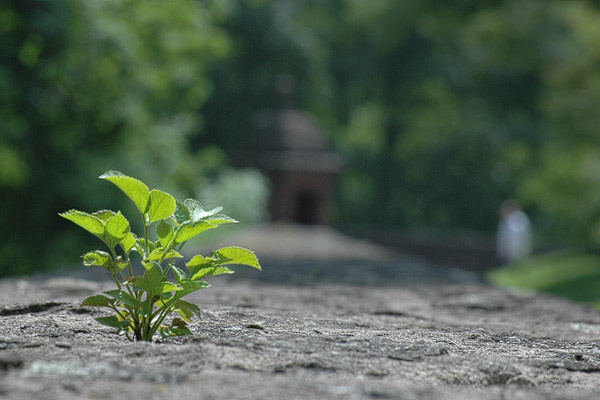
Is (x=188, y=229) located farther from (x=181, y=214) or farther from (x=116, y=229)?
(x=116, y=229)

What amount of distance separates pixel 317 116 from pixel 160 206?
99.8 feet

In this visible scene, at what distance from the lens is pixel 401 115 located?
108ft

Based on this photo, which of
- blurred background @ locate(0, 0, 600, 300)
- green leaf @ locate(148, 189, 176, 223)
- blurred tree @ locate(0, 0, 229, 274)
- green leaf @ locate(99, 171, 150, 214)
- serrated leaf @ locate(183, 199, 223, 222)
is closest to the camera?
green leaf @ locate(99, 171, 150, 214)

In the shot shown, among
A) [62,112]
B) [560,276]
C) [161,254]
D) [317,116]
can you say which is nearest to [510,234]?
[560,276]

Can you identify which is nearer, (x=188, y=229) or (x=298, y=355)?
(x=298, y=355)

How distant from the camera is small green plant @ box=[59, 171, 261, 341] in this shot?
3.09m

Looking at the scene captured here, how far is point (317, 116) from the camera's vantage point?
33.3 meters

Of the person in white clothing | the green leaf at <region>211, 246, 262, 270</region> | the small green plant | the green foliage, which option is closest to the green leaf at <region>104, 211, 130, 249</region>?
the small green plant

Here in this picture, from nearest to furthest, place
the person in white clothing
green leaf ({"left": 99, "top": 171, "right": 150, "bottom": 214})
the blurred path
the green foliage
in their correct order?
green leaf ({"left": 99, "top": 171, "right": 150, "bottom": 214}) < the blurred path < the green foliage < the person in white clothing

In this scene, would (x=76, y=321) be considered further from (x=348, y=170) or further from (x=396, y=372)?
Result: (x=348, y=170)

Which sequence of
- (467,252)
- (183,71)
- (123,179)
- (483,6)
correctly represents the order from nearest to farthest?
(123,179) → (183,71) → (483,6) → (467,252)

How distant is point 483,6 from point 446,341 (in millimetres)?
15230

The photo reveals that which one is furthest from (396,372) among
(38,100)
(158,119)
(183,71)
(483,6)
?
(483,6)

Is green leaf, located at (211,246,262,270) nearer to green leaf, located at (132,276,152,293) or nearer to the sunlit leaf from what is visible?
the sunlit leaf
